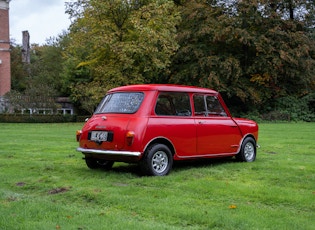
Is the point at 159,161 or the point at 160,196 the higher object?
the point at 159,161

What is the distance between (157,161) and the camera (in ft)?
25.4

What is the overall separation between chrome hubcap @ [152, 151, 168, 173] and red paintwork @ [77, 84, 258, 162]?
274mm

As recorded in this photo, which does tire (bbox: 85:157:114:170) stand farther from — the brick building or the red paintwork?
Answer: the brick building

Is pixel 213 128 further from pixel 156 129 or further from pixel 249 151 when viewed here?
pixel 156 129

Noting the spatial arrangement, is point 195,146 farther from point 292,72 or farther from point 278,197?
point 292,72

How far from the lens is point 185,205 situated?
17.7ft

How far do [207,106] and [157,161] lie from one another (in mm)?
2074

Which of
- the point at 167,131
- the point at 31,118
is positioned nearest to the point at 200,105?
the point at 167,131

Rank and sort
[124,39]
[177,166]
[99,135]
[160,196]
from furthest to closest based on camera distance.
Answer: [124,39]
[177,166]
[99,135]
[160,196]

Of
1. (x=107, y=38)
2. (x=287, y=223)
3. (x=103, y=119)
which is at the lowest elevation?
(x=287, y=223)

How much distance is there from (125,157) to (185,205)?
235cm

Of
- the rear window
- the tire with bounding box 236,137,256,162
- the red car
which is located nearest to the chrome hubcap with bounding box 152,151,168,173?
the red car

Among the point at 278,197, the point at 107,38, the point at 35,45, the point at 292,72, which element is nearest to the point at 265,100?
the point at 292,72

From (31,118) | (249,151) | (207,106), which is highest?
(207,106)
